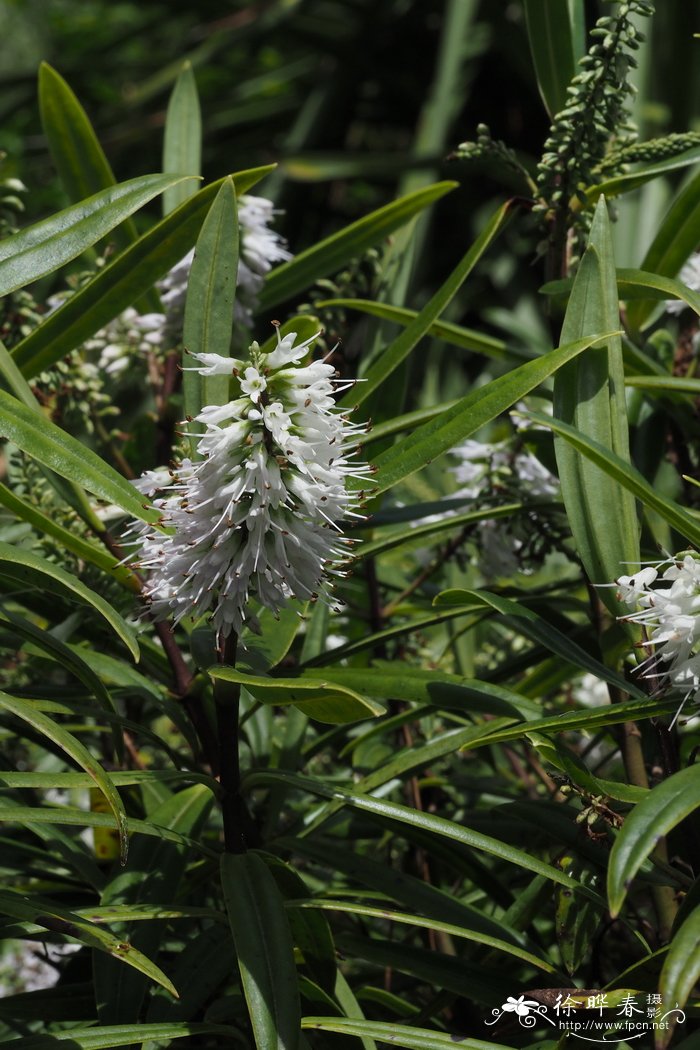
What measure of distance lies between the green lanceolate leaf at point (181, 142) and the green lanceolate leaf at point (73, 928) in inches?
30.8

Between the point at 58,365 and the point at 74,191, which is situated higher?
the point at 74,191

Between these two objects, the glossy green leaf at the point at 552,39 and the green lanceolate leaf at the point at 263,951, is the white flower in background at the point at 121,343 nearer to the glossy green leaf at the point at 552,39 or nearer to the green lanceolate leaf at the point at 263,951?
the glossy green leaf at the point at 552,39

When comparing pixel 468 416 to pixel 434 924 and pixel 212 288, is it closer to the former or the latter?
pixel 212 288

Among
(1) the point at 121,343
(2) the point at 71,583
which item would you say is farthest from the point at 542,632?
(1) the point at 121,343

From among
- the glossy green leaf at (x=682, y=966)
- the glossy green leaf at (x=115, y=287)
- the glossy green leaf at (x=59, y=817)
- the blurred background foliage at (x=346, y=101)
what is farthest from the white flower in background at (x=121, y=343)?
the blurred background foliage at (x=346, y=101)

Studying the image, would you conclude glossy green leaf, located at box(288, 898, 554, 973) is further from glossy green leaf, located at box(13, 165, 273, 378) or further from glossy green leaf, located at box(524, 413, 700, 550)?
glossy green leaf, located at box(13, 165, 273, 378)

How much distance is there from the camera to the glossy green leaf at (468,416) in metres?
0.80

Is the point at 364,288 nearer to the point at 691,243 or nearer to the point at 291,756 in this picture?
the point at 691,243

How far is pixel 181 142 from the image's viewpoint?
1265mm

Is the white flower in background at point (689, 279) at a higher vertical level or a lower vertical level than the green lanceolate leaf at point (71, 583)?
higher

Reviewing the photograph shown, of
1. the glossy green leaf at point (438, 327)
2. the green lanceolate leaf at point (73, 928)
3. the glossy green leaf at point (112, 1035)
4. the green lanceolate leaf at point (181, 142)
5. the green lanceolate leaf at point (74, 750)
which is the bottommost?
the glossy green leaf at point (112, 1035)

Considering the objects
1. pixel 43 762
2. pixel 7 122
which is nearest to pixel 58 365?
pixel 43 762

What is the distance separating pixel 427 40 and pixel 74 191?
2932 millimetres

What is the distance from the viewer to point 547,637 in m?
0.85
